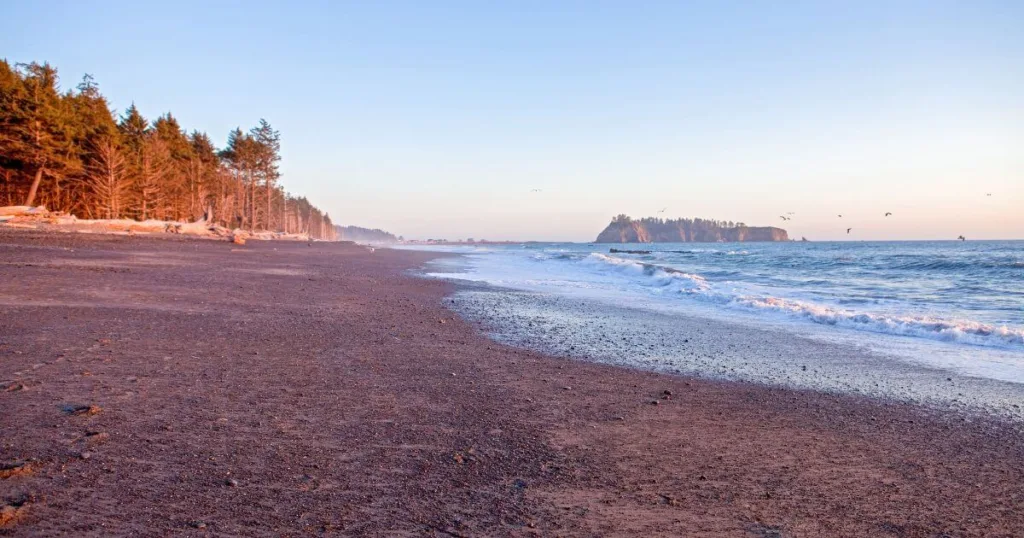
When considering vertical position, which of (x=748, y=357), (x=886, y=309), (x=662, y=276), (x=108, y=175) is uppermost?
(x=108, y=175)

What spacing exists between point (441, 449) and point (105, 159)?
4784cm

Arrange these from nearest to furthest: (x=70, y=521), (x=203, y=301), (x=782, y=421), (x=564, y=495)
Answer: (x=70, y=521), (x=564, y=495), (x=782, y=421), (x=203, y=301)

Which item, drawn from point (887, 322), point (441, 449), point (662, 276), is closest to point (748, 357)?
point (887, 322)

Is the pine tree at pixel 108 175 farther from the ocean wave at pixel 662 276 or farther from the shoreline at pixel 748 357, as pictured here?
the shoreline at pixel 748 357

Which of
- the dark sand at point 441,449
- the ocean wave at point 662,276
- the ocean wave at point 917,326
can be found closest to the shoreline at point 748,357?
the dark sand at point 441,449

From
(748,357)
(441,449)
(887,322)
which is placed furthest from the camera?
(887,322)

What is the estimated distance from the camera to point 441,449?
362 centimetres

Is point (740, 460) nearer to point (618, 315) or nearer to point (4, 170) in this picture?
point (618, 315)

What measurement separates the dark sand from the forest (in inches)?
1549

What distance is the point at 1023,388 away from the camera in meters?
5.90

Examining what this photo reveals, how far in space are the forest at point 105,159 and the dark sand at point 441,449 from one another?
39.3m

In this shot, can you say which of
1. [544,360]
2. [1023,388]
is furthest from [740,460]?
[1023,388]

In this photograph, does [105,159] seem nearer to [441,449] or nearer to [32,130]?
[32,130]

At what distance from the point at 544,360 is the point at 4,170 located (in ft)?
153
